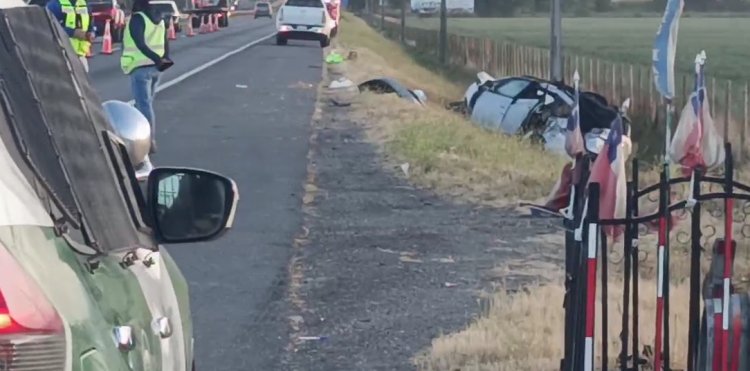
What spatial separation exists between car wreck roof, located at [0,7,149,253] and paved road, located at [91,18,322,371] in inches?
149

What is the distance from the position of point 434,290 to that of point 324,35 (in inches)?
1575

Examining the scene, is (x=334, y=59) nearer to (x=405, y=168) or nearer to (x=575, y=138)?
(x=405, y=168)

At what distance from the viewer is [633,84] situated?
92.4 feet

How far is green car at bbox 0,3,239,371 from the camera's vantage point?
2.28m

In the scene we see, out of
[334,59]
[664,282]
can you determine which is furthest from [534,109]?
[664,282]

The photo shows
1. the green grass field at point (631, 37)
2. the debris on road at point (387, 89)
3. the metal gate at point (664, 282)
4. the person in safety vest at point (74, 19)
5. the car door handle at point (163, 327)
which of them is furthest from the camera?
the green grass field at point (631, 37)

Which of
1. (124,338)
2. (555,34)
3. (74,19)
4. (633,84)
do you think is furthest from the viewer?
(633,84)

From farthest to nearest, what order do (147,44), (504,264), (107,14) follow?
(107,14) < (147,44) < (504,264)

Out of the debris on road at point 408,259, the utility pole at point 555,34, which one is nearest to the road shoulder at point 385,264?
the debris on road at point 408,259

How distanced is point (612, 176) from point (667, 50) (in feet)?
1.83

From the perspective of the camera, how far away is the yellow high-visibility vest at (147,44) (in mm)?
15383

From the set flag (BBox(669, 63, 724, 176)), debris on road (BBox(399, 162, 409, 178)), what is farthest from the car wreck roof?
debris on road (BBox(399, 162, 409, 178))

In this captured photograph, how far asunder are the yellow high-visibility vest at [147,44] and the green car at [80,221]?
11252 mm

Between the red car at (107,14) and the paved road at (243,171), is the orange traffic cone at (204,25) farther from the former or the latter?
the paved road at (243,171)
